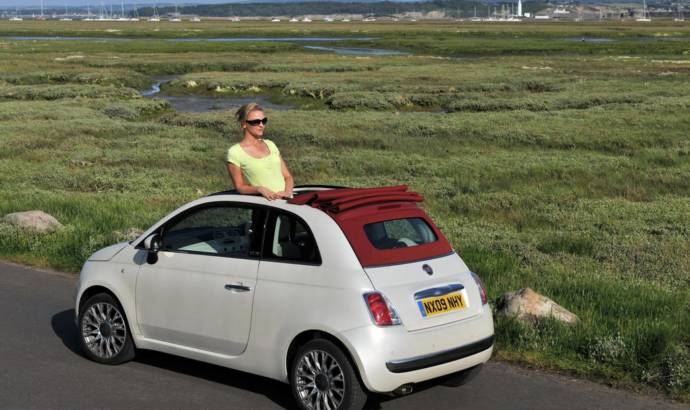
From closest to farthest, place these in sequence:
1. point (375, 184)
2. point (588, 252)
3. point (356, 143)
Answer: point (588, 252)
point (375, 184)
point (356, 143)

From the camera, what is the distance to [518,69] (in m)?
74.1

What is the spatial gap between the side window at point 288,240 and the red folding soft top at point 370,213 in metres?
0.16

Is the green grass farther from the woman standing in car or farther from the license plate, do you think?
the woman standing in car

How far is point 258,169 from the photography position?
26.8ft

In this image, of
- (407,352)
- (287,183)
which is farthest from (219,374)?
(407,352)

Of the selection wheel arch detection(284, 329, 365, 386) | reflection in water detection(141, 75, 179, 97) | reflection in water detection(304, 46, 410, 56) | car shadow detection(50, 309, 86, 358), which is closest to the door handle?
wheel arch detection(284, 329, 365, 386)

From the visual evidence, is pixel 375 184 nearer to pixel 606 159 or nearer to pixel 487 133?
pixel 606 159

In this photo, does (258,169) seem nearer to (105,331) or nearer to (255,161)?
(255,161)

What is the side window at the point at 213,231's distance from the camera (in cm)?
758

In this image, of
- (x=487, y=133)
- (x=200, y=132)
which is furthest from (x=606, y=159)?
(x=200, y=132)

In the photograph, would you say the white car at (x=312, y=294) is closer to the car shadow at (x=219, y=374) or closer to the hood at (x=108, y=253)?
the hood at (x=108, y=253)

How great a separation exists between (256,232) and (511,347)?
2.72 metres

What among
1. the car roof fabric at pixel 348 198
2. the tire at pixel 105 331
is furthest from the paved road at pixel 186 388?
the car roof fabric at pixel 348 198

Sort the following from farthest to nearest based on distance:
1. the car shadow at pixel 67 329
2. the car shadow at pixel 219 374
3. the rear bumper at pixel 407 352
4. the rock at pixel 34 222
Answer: the rock at pixel 34 222
the car shadow at pixel 67 329
the car shadow at pixel 219 374
the rear bumper at pixel 407 352
